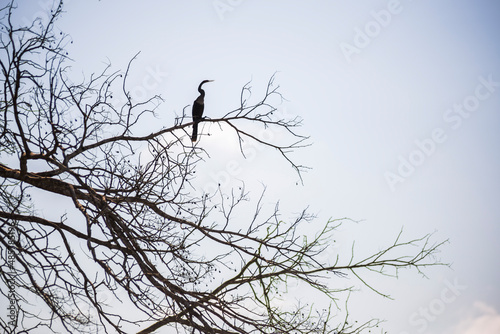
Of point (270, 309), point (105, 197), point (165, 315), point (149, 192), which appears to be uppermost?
point (105, 197)

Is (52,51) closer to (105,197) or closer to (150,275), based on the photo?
(105,197)

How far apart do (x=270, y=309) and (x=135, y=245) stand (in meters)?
1.29

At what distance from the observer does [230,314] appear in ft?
11.6

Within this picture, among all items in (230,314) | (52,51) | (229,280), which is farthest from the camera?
(229,280)

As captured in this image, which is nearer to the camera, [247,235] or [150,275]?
[150,275]

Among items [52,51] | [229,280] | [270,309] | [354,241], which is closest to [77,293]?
[229,280]

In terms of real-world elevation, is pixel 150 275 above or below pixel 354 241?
above

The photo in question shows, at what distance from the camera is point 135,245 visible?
12.8 feet

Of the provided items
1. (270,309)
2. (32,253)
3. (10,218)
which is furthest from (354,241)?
(10,218)

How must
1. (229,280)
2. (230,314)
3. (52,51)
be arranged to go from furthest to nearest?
(229,280) → (52,51) → (230,314)

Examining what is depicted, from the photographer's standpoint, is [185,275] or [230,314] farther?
[185,275]

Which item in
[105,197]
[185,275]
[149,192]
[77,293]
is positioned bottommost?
[185,275]

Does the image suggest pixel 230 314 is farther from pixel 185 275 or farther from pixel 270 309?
pixel 185 275

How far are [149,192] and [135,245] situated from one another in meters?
0.48
